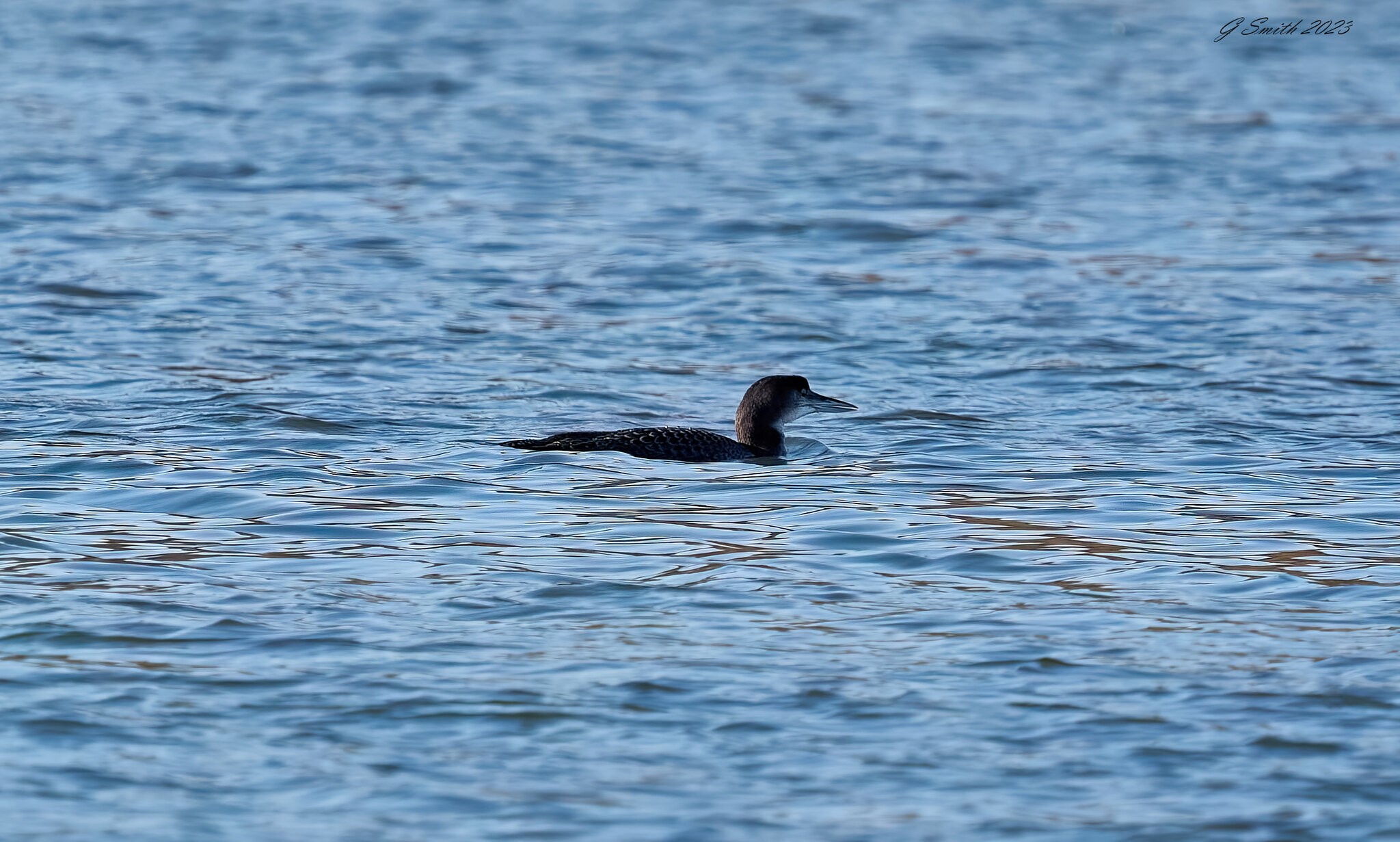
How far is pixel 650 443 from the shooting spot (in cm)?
1012

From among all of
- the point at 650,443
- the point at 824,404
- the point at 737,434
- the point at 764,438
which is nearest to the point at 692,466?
the point at 650,443

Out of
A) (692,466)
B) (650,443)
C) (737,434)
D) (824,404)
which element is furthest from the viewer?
(737,434)

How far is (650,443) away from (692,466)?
0.29 metres

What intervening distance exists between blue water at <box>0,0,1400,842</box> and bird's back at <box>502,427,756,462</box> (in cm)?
8

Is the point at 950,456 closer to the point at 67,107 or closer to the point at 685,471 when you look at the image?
the point at 685,471

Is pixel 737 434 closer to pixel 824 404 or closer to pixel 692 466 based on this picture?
pixel 824 404

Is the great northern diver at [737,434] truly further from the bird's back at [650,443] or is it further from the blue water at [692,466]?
the blue water at [692,466]

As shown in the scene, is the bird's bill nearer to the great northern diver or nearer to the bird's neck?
the great northern diver

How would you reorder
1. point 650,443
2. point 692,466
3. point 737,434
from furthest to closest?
point 737,434 < point 692,466 < point 650,443

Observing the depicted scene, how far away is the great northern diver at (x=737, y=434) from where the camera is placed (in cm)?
1016

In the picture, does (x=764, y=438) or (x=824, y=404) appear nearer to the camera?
(x=764, y=438)

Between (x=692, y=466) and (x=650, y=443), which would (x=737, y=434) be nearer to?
(x=692, y=466)

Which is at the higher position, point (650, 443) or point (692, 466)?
point (650, 443)

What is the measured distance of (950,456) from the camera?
10.6 meters
